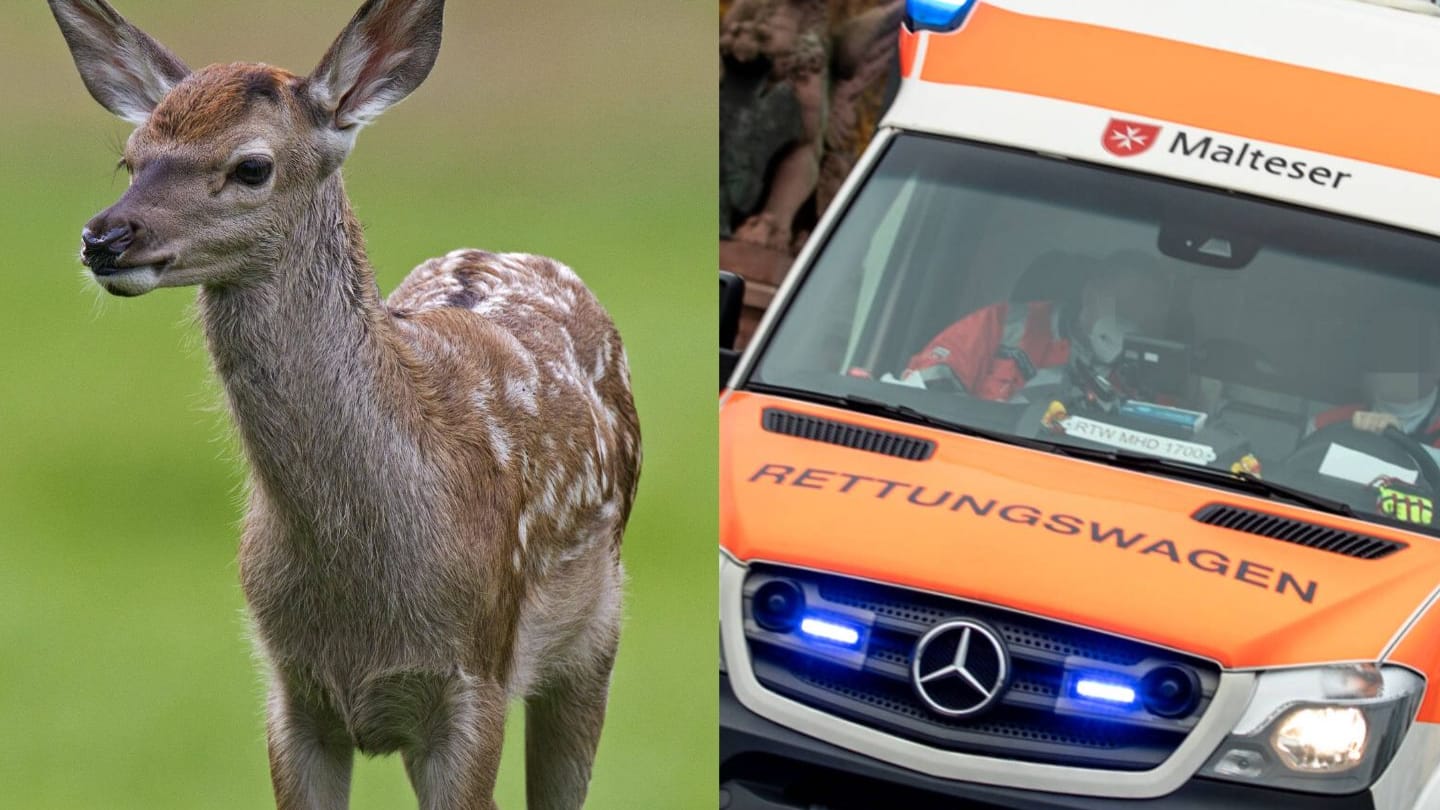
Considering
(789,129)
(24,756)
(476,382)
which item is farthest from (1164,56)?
(789,129)

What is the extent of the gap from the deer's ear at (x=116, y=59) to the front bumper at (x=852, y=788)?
2.24 m

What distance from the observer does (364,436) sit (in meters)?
3.66

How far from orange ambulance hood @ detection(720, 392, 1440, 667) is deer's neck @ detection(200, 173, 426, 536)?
1.36m

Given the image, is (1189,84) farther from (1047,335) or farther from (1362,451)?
(1362,451)

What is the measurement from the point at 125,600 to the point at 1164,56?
10.1ft

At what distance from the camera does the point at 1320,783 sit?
455 cm

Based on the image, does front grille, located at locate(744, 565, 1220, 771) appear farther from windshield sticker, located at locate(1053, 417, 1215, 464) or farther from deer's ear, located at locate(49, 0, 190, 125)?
deer's ear, located at locate(49, 0, 190, 125)

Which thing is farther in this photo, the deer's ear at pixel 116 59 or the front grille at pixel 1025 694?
the front grille at pixel 1025 694

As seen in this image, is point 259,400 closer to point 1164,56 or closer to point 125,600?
point 125,600

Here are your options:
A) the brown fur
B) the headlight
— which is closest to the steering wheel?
the headlight


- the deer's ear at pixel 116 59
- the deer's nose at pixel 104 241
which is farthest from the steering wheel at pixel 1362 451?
the deer's nose at pixel 104 241

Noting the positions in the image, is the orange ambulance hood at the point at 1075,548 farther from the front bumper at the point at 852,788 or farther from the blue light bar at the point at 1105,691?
the front bumper at the point at 852,788

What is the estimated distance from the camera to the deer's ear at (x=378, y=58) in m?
3.04

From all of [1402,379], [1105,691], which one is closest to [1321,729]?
[1105,691]
